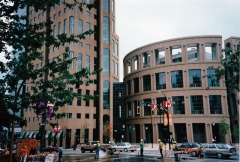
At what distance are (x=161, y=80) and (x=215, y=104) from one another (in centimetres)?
1440

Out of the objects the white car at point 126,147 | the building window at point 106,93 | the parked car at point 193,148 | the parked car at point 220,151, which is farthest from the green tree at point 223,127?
the building window at point 106,93

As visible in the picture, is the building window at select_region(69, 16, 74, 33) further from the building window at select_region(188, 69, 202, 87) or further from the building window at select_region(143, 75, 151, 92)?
the building window at select_region(188, 69, 202, 87)

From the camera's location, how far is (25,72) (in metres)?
10.4

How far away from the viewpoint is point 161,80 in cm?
6078

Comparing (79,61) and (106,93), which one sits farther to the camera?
(106,93)

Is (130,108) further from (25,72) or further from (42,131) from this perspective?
(25,72)

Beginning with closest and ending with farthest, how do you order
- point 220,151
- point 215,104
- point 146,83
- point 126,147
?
1. point 220,151
2. point 126,147
3. point 215,104
4. point 146,83

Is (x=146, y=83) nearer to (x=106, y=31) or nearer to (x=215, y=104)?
(x=215, y=104)

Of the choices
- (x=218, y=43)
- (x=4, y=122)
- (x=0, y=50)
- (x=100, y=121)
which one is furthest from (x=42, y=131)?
(x=218, y=43)

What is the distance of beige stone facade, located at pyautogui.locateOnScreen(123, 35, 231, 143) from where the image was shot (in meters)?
55.2

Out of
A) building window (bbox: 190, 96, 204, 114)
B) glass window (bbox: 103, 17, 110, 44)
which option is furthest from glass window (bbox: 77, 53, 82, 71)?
building window (bbox: 190, 96, 204, 114)

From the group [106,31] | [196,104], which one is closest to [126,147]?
[196,104]

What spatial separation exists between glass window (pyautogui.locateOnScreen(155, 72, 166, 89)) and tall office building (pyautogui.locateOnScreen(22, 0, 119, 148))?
14748 mm

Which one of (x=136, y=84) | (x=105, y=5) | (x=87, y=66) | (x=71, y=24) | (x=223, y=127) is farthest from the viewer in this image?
(x=105, y=5)
